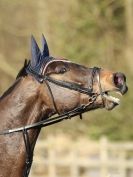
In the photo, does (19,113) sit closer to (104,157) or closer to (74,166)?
(104,157)

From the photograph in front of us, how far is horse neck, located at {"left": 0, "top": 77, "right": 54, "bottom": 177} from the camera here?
516 cm

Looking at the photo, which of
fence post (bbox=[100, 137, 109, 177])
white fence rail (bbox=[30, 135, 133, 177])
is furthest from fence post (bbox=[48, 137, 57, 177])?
fence post (bbox=[100, 137, 109, 177])

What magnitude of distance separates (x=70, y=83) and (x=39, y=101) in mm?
273

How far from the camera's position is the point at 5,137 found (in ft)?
17.0

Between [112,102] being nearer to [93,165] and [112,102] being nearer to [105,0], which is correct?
[93,165]

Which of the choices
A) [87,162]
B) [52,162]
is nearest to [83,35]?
[52,162]

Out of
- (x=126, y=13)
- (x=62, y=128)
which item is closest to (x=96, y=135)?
(x=62, y=128)

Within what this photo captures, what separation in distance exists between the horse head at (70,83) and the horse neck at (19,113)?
0.06m

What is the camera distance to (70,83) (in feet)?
17.0

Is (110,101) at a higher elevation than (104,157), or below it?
below

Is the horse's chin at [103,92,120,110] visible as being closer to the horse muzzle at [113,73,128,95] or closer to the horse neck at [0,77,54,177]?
the horse muzzle at [113,73,128,95]

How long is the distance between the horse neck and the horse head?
0.06 metres

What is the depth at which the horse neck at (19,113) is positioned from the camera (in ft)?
16.9

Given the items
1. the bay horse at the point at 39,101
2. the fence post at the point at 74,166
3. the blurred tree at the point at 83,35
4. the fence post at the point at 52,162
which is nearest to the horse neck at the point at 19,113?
the bay horse at the point at 39,101
